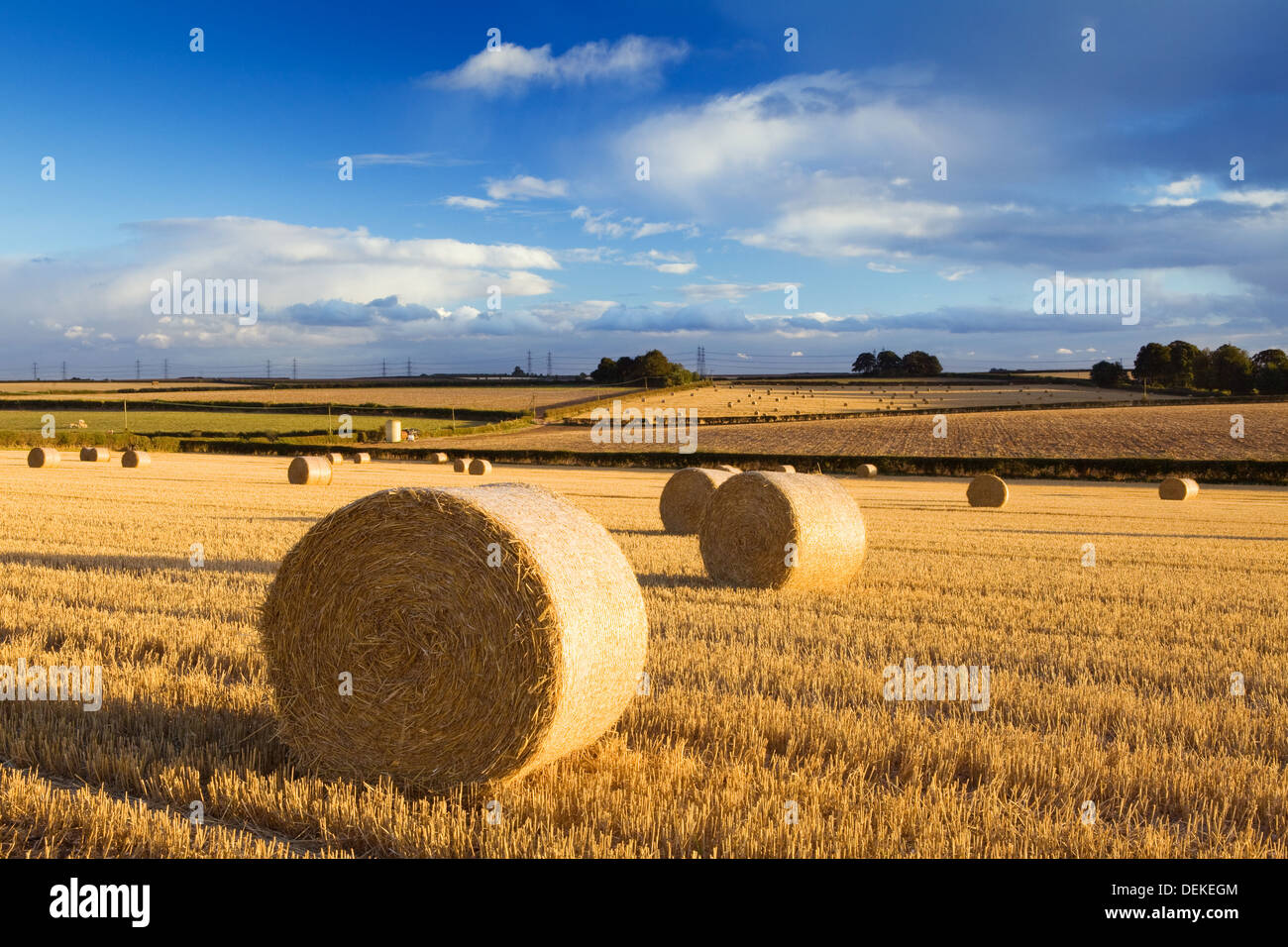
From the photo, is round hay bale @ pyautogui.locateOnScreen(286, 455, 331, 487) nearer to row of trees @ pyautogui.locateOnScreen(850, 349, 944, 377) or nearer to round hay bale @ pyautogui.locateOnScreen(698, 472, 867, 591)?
round hay bale @ pyautogui.locateOnScreen(698, 472, 867, 591)

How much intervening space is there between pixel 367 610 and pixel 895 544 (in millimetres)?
12424

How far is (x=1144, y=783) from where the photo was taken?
5375mm

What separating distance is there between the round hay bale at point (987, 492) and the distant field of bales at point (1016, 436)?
1848 cm

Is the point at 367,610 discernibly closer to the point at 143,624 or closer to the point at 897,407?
the point at 143,624

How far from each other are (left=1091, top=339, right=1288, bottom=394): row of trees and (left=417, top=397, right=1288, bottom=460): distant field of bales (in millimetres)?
20169

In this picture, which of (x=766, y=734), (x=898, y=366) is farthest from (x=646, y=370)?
(x=766, y=734)

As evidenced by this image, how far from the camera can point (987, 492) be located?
28703 millimetres

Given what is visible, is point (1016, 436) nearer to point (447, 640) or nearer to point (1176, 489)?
point (1176, 489)

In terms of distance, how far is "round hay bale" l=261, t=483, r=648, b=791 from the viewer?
18.0 ft

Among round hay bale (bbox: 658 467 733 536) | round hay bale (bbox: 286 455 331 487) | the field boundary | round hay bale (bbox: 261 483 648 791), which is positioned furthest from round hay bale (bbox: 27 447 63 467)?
round hay bale (bbox: 261 483 648 791)

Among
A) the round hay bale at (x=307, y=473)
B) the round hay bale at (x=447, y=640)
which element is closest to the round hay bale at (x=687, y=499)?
the round hay bale at (x=447, y=640)

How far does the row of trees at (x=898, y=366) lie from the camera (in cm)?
10747

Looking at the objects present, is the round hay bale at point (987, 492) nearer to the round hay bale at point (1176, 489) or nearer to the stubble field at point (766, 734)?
the round hay bale at point (1176, 489)
